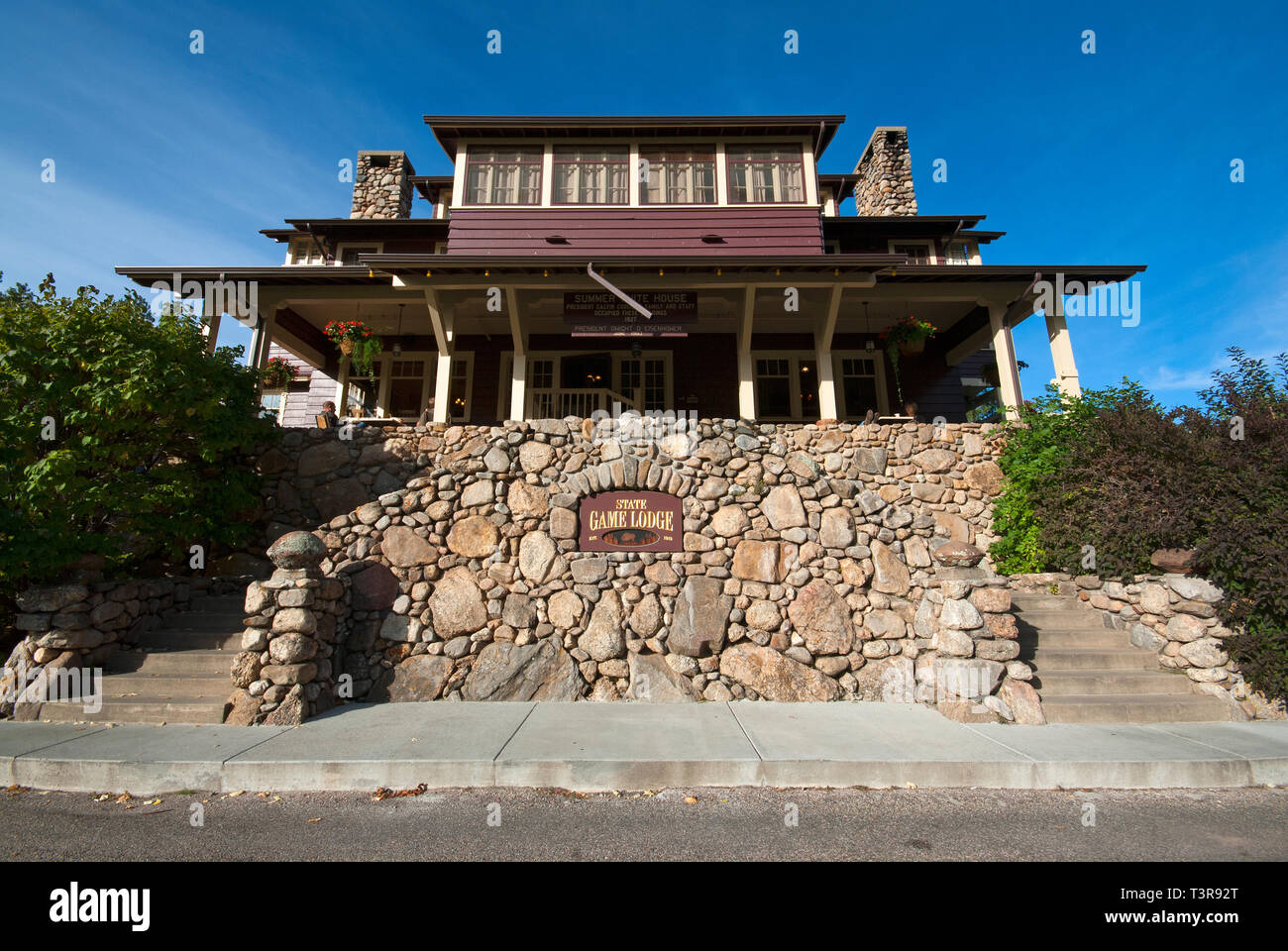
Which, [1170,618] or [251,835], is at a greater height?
[1170,618]

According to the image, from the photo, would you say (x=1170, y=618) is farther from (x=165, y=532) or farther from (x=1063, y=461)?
(x=165, y=532)

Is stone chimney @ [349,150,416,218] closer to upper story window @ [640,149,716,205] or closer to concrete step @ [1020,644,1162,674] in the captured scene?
upper story window @ [640,149,716,205]

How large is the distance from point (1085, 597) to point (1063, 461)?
2110mm

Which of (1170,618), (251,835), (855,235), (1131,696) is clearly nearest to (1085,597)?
(1170,618)

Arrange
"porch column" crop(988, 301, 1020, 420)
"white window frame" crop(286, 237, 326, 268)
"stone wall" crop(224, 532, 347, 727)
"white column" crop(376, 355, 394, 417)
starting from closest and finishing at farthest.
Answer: "stone wall" crop(224, 532, 347, 727)
"porch column" crop(988, 301, 1020, 420)
"white column" crop(376, 355, 394, 417)
"white window frame" crop(286, 237, 326, 268)

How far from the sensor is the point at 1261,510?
20.9 ft

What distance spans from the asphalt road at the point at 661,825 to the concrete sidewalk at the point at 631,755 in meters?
0.13

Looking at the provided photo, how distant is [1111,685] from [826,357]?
273 inches

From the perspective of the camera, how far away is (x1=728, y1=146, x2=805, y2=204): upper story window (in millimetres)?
12547

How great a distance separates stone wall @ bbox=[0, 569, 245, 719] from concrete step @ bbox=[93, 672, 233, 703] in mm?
474

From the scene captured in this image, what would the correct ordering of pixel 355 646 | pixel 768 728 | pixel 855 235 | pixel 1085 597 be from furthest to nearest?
pixel 855 235 → pixel 1085 597 → pixel 355 646 → pixel 768 728

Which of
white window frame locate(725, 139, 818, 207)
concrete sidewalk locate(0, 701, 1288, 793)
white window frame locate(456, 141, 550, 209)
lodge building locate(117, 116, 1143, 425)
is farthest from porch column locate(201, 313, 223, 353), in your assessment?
white window frame locate(725, 139, 818, 207)

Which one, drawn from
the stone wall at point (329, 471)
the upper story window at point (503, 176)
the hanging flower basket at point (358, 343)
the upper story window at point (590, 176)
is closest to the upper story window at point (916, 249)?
the upper story window at point (590, 176)

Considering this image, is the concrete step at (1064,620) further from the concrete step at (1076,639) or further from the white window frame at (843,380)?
the white window frame at (843,380)
